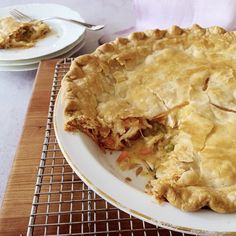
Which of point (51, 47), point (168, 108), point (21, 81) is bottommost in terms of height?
point (21, 81)

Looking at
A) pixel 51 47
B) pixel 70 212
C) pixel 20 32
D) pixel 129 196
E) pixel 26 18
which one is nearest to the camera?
pixel 129 196

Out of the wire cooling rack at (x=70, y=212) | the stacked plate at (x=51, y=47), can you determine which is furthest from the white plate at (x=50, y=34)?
the wire cooling rack at (x=70, y=212)

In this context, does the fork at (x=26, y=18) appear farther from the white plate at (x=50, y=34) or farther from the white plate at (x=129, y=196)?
the white plate at (x=129, y=196)

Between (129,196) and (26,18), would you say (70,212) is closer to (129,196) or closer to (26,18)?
(129,196)

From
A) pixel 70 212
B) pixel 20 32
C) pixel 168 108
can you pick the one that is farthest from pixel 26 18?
pixel 70 212

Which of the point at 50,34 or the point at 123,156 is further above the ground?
the point at 123,156

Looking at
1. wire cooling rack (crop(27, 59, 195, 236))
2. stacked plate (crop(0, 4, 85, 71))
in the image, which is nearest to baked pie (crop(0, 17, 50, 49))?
stacked plate (crop(0, 4, 85, 71))

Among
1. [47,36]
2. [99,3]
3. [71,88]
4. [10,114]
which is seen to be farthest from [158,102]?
[99,3]
